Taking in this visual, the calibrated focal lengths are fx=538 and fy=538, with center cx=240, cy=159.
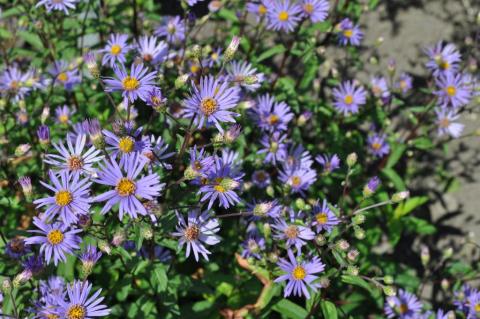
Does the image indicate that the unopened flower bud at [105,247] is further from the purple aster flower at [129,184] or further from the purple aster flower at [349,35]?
the purple aster flower at [349,35]

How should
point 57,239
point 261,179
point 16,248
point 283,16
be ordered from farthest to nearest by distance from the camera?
point 283,16 → point 261,179 → point 16,248 → point 57,239

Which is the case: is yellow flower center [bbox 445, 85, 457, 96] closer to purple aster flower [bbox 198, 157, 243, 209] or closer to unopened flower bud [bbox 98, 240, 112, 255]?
purple aster flower [bbox 198, 157, 243, 209]

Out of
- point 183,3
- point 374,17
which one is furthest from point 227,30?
point 374,17

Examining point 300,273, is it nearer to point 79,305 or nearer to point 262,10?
point 79,305

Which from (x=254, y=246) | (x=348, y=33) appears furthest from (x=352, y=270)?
(x=348, y=33)

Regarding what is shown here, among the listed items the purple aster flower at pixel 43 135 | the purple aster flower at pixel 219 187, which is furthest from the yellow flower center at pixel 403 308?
the purple aster flower at pixel 43 135

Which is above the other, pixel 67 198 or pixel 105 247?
pixel 67 198

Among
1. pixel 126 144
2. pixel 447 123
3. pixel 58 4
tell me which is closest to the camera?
pixel 126 144
